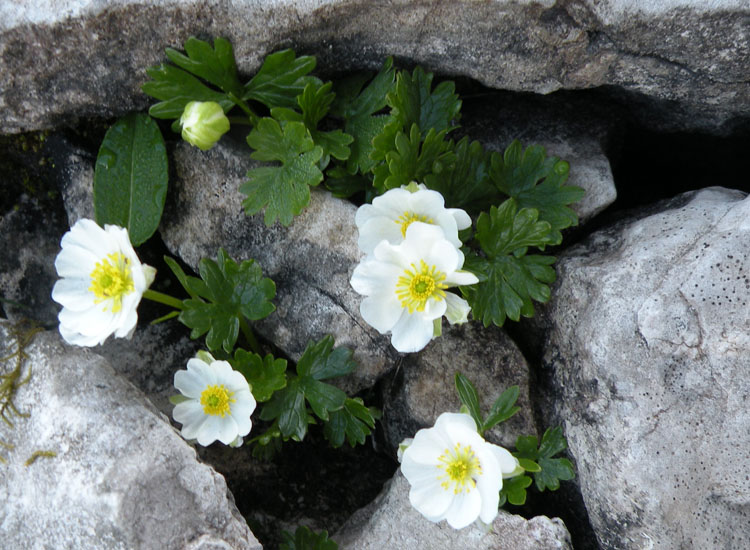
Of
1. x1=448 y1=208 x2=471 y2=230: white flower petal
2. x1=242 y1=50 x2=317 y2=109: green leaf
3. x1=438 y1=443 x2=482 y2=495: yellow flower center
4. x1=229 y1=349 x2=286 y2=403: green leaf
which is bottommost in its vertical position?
x1=229 y1=349 x2=286 y2=403: green leaf

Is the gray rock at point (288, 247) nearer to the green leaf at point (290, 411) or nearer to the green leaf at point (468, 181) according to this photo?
the green leaf at point (290, 411)

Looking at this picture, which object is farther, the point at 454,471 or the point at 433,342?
the point at 433,342

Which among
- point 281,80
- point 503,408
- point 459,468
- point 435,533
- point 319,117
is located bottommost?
point 435,533

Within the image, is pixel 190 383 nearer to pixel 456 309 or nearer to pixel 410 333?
pixel 410 333

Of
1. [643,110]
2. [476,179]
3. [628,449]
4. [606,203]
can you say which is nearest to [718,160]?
[643,110]

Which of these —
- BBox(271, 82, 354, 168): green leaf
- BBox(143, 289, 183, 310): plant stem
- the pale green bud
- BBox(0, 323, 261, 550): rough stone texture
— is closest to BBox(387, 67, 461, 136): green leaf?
BBox(271, 82, 354, 168): green leaf

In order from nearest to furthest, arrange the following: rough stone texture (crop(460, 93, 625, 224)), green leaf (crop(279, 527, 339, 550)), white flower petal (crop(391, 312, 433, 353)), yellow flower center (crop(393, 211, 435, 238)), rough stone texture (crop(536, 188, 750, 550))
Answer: rough stone texture (crop(536, 188, 750, 550)), white flower petal (crop(391, 312, 433, 353)), yellow flower center (crop(393, 211, 435, 238)), green leaf (crop(279, 527, 339, 550)), rough stone texture (crop(460, 93, 625, 224))

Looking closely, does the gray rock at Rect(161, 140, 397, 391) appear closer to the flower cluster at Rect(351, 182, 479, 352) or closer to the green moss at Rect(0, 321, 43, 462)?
the flower cluster at Rect(351, 182, 479, 352)

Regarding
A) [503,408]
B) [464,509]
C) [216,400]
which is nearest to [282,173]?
[216,400]
